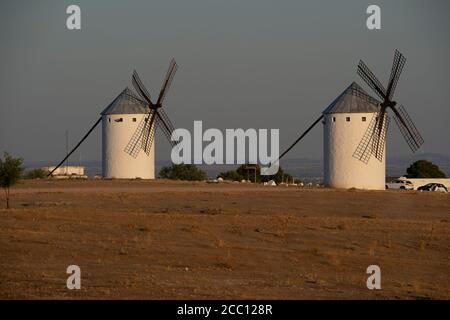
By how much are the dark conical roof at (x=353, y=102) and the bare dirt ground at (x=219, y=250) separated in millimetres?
15180

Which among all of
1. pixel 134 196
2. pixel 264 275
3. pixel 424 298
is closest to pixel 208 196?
pixel 134 196

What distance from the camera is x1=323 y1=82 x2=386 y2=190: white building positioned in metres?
57.9

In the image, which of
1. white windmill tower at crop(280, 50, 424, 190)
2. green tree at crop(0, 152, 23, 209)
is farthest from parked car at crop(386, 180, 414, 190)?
green tree at crop(0, 152, 23, 209)

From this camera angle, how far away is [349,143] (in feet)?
189

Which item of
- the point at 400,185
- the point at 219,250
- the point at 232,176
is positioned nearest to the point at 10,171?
the point at 219,250

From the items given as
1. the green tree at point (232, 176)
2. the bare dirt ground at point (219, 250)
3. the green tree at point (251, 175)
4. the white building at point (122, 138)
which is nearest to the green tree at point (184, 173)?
the green tree at point (232, 176)

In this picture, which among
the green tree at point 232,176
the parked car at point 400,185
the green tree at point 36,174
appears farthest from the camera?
the green tree at point 232,176

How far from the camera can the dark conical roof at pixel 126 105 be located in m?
63.0

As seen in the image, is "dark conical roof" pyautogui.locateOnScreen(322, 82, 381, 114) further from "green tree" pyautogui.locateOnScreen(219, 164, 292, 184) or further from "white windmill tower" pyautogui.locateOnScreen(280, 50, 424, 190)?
"green tree" pyautogui.locateOnScreen(219, 164, 292, 184)

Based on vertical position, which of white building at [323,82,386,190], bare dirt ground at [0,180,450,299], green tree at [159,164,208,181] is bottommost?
bare dirt ground at [0,180,450,299]

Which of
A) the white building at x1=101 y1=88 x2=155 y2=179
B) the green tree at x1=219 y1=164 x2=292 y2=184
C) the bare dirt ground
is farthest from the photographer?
the green tree at x1=219 y1=164 x2=292 y2=184

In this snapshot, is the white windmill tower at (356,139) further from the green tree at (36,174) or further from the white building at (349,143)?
the green tree at (36,174)

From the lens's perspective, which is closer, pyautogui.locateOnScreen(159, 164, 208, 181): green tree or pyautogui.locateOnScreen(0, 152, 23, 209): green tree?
pyautogui.locateOnScreen(0, 152, 23, 209): green tree

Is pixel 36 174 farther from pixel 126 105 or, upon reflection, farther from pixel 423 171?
pixel 423 171
